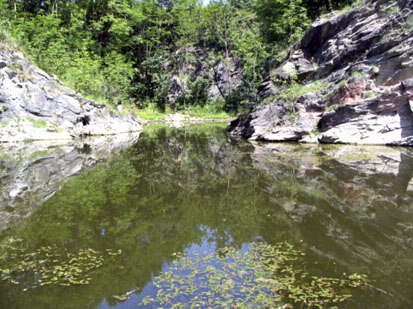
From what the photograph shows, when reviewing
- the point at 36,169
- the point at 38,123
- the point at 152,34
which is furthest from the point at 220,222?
the point at 152,34

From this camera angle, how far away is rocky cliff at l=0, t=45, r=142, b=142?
22.0 meters

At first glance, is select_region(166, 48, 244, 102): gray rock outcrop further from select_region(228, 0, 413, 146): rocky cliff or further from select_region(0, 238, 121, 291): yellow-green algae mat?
select_region(0, 238, 121, 291): yellow-green algae mat

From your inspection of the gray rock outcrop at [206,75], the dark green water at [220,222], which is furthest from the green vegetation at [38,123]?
the gray rock outcrop at [206,75]

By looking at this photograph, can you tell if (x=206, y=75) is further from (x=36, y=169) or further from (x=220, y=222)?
(x=220, y=222)

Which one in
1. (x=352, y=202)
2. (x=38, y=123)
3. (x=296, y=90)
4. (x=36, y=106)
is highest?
(x=296, y=90)

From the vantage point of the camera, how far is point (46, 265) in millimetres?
5492

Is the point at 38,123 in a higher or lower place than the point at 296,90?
lower

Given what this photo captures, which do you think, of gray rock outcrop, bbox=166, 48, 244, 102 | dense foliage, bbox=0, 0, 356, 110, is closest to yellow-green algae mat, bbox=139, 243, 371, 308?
dense foliage, bbox=0, 0, 356, 110

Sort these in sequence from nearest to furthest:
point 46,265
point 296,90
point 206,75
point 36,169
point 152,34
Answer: point 46,265 → point 36,169 → point 296,90 → point 152,34 → point 206,75

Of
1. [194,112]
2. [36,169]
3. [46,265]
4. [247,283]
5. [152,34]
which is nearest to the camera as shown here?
[247,283]

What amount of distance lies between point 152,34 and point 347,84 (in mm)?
39324

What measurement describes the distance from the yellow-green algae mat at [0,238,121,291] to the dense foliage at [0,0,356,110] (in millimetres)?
29673

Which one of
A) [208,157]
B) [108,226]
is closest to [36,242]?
[108,226]

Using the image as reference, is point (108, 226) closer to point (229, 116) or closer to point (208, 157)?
point (208, 157)
